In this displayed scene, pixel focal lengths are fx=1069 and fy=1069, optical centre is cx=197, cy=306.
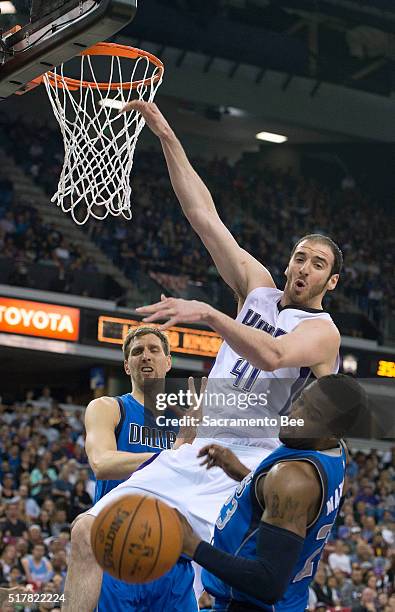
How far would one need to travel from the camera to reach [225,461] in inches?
156

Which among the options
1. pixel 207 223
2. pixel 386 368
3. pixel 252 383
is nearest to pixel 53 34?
pixel 207 223

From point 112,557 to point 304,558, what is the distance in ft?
2.49

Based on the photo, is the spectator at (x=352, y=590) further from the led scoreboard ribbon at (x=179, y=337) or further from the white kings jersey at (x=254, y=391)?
the white kings jersey at (x=254, y=391)

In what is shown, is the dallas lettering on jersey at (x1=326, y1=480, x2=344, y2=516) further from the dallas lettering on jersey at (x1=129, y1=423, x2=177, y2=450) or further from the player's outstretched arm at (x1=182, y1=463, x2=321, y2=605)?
the dallas lettering on jersey at (x1=129, y1=423, x2=177, y2=450)

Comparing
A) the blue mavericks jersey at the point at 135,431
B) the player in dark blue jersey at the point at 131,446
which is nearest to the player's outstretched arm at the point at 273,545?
the player in dark blue jersey at the point at 131,446

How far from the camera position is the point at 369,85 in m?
24.1

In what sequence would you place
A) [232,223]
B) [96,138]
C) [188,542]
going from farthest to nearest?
1. [232,223]
2. [96,138]
3. [188,542]

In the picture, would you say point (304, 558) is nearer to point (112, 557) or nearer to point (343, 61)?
point (112, 557)

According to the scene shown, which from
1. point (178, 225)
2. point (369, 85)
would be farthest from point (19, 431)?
point (369, 85)

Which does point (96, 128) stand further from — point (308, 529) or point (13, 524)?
point (13, 524)

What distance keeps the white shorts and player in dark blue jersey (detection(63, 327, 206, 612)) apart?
87 millimetres

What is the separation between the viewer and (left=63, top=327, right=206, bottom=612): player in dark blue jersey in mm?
4527

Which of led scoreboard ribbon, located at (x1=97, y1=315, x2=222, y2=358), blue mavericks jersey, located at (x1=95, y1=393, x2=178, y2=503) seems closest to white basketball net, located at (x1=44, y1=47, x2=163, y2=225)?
blue mavericks jersey, located at (x1=95, y1=393, x2=178, y2=503)

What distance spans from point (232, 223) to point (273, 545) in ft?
67.4
